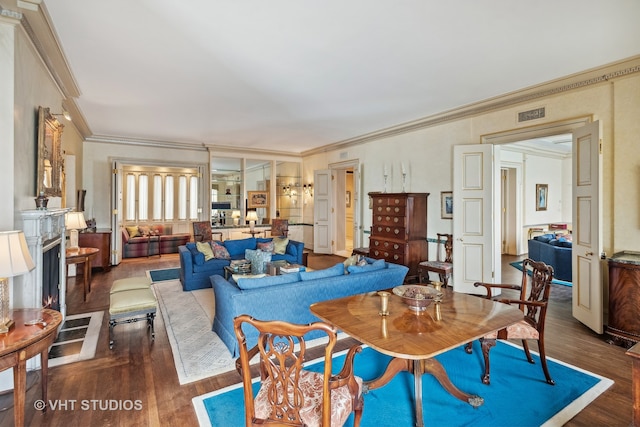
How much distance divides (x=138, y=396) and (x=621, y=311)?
448 centimetres

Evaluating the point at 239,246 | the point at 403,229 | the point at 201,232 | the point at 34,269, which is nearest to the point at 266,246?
the point at 239,246

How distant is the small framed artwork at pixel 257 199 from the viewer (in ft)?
29.4

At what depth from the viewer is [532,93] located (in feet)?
13.6

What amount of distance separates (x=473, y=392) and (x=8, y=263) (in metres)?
3.24

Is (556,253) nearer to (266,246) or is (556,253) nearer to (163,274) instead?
(266,246)

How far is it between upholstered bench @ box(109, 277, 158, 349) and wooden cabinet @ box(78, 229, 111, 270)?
3331 mm

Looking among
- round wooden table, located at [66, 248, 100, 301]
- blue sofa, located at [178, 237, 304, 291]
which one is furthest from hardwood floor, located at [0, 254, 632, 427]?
round wooden table, located at [66, 248, 100, 301]

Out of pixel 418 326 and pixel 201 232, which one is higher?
pixel 201 232

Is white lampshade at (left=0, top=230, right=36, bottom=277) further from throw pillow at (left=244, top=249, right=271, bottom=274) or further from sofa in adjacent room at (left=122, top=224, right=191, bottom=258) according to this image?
sofa in adjacent room at (left=122, top=224, right=191, bottom=258)

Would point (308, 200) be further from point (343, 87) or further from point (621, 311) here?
point (621, 311)

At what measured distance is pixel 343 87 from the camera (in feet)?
13.6

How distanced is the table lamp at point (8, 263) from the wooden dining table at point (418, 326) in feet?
6.09

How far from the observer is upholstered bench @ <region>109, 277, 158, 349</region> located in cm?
310

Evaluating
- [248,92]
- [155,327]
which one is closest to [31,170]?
[155,327]
